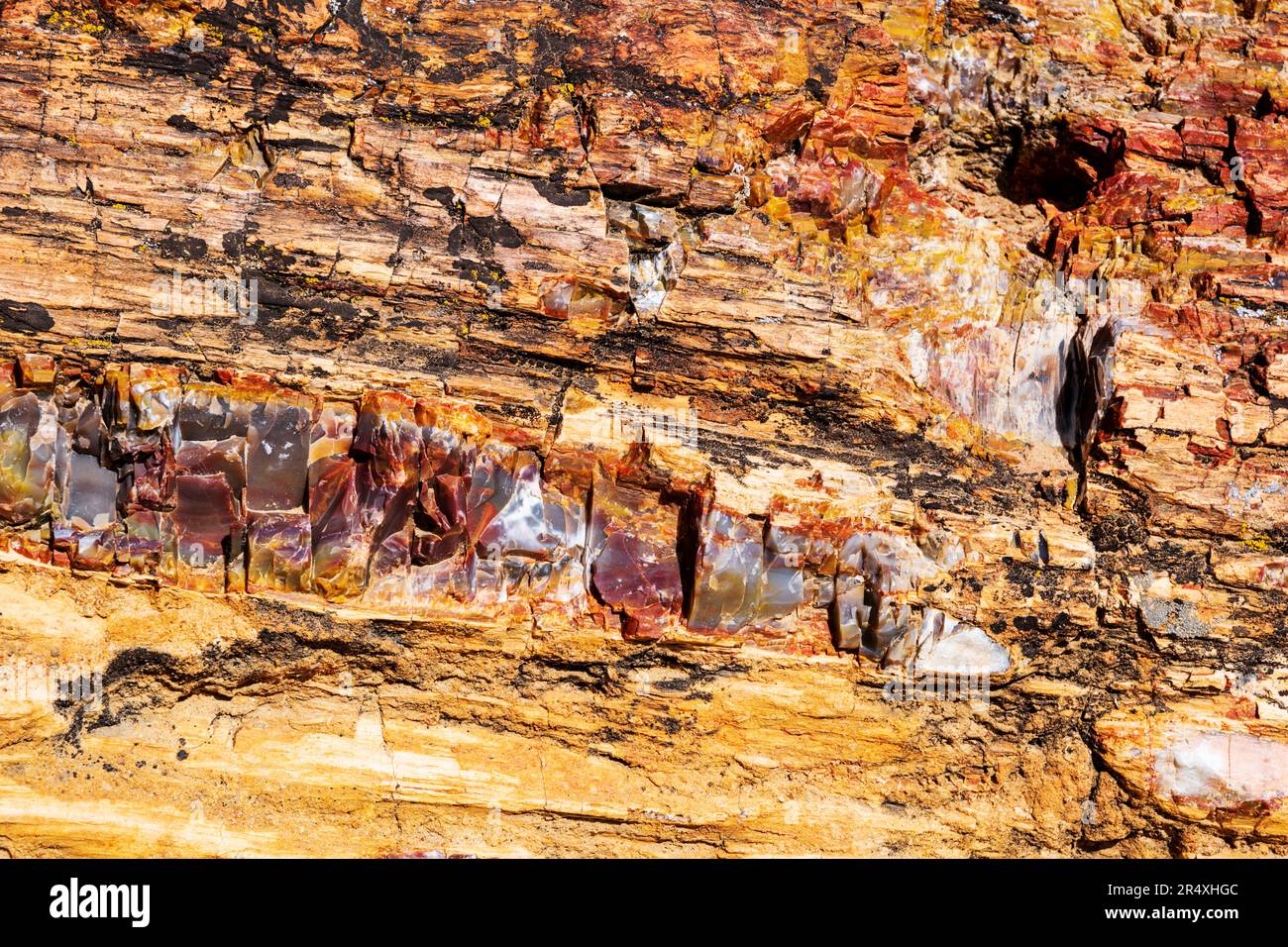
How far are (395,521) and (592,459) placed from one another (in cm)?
93

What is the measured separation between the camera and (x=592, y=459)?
4207 mm

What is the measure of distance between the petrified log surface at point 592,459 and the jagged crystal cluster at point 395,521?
0.02m

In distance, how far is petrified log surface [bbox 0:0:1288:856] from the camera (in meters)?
3.97

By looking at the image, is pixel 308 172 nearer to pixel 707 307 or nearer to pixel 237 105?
pixel 237 105

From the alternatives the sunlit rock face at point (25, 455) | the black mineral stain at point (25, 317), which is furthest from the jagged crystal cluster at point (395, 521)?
the black mineral stain at point (25, 317)

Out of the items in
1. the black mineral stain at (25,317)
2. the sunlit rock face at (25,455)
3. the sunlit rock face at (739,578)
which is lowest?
the sunlit rock face at (739,578)

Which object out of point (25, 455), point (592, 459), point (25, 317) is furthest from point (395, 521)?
point (25, 317)

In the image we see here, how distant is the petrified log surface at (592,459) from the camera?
3.97 metres

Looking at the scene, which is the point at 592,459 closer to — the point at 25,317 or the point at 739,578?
the point at 739,578

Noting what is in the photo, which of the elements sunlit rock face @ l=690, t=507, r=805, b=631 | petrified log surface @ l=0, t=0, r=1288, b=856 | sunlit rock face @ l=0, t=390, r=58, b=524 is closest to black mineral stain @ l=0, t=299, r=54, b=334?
petrified log surface @ l=0, t=0, r=1288, b=856

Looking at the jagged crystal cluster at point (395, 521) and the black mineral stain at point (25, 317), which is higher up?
the black mineral stain at point (25, 317)

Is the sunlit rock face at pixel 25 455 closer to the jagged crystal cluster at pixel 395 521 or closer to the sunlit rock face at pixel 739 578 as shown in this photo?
the jagged crystal cluster at pixel 395 521

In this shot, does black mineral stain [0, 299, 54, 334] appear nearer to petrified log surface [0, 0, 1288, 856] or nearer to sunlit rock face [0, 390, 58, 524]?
petrified log surface [0, 0, 1288, 856]

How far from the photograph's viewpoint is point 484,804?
13.6ft
